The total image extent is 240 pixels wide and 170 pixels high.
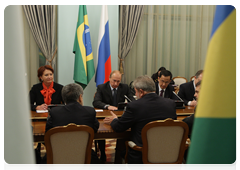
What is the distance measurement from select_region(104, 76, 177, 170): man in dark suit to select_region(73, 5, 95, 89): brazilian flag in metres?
3.30

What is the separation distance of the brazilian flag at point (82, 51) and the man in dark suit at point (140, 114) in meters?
3.30

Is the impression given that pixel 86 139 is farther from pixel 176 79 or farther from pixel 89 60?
pixel 176 79

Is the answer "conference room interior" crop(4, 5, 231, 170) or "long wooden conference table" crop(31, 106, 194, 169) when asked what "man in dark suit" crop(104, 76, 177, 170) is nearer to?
"long wooden conference table" crop(31, 106, 194, 169)

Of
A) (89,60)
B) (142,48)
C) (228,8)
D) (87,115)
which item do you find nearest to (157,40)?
(142,48)

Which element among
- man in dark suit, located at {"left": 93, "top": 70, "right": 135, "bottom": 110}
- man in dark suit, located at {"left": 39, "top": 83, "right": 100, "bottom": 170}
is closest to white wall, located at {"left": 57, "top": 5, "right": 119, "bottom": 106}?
man in dark suit, located at {"left": 93, "top": 70, "right": 135, "bottom": 110}

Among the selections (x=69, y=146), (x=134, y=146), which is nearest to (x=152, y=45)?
(x=134, y=146)

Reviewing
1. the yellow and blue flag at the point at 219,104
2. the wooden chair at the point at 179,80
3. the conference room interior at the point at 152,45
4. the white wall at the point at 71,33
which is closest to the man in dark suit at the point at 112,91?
the white wall at the point at 71,33

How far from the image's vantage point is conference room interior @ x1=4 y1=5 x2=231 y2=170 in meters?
6.59

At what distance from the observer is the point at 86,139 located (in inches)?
99.2

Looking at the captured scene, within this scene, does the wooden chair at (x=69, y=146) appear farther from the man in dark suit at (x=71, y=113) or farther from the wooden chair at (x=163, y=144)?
the wooden chair at (x=163, y=144)

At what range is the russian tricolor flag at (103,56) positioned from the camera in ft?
19.3

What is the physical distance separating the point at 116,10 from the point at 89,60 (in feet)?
5.85

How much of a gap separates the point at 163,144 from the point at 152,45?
18.1 ft

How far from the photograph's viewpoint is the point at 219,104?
56 centimetres
